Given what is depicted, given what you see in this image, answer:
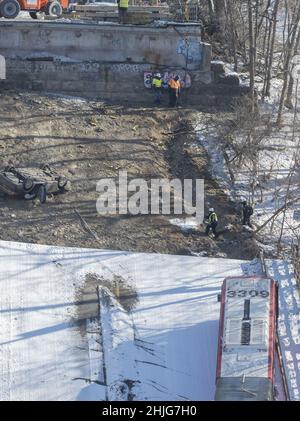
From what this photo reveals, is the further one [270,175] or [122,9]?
[122,9]

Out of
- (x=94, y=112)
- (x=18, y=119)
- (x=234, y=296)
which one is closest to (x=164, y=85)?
(x=94, y=112)

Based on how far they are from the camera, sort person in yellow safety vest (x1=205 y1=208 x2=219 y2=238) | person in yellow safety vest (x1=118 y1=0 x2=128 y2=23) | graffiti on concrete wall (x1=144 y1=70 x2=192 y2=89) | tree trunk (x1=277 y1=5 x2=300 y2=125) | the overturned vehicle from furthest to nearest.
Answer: person in yellow safety vest (x1=118 y1=0 x2=128 y2=23)
graffiti on concrete wall (x1=144 y1=70 x2=192 y2=89)
tree trunk (x1=277 y1=5 x2=300 y2=125)
the overturned vehicle
person in yellow safety vest (x1=205 y1=208 x2=219 y2=238)

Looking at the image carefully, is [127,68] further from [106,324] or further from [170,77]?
[106,324]

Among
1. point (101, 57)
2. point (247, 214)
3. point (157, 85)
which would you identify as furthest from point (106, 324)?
point (101, 57)

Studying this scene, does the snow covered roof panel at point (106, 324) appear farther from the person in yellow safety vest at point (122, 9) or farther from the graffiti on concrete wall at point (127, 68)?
the person in yellow safety vest at point (122, 9)

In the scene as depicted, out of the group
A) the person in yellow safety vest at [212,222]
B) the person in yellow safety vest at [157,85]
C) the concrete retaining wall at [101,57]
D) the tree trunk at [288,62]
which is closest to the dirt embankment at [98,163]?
the person in yellow safety vest at [212,222]

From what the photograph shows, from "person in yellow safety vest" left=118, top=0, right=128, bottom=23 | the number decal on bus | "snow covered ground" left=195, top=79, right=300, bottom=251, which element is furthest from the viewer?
"person in yellow safety vest" left=118, top=0, right=128, bottom=23

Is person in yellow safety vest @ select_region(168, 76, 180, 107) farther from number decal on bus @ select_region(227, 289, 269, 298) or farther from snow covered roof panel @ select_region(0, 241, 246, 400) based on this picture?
number decal on bus @ select_region(227, 289, 269, 298)

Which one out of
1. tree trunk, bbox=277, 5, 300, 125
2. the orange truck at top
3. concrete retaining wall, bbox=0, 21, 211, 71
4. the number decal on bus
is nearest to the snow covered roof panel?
the number decal on bus

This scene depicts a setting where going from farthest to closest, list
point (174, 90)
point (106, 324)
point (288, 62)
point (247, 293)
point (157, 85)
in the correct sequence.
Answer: point (157, 85) → point (174, 90) → point (288, 62) → point (106, 324) → point (247, 293)
